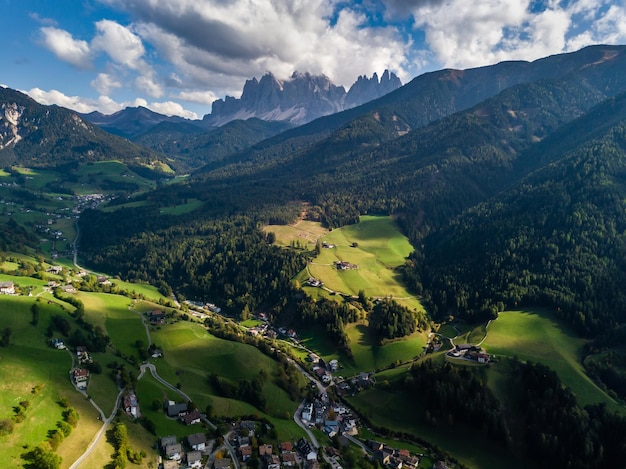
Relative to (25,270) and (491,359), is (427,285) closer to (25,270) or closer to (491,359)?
(491,359)

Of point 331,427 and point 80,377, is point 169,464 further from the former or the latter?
point 331,427

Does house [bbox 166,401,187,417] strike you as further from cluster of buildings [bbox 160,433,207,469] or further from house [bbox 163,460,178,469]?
house [bbox 163,460,178,469]

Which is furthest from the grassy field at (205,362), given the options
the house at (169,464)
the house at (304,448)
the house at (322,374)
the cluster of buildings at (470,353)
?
the cluster of buildings at (470,353)

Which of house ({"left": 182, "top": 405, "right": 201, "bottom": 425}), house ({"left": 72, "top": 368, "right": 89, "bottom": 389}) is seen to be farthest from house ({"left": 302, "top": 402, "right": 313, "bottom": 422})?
house ({"left": 72, "top": 368, "right": 89, "bottom": 389})

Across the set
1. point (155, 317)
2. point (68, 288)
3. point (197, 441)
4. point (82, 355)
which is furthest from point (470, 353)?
point (68, 288)

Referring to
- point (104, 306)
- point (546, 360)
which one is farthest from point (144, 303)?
point (546, 360)
